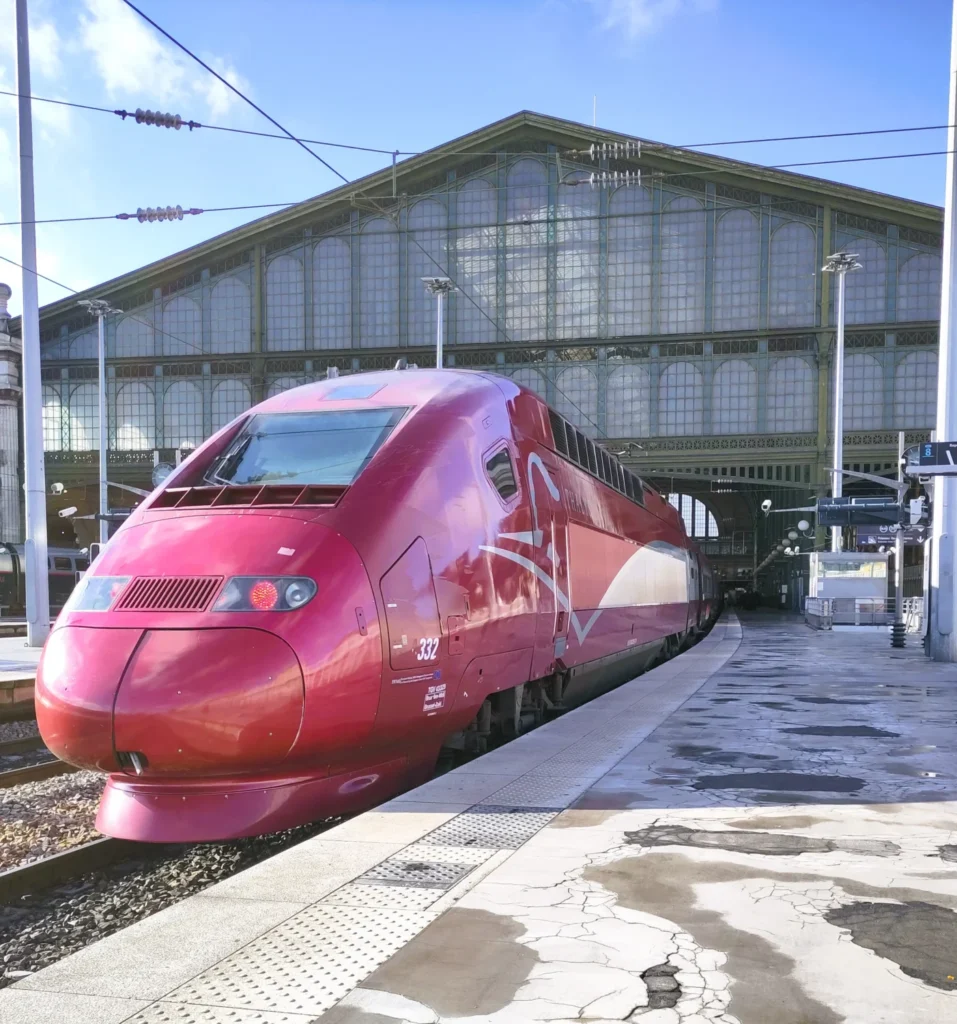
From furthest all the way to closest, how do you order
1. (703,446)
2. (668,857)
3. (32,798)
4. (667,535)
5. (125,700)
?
1. (703,446)
2. (667,535)
3. (32,798)
4. (125,700)
5. (668,857)

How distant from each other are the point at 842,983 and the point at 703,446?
127 ft

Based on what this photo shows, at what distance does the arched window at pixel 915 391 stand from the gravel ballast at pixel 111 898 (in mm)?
38114

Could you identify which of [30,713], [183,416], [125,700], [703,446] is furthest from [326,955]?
[183,416]

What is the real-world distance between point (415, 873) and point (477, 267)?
39831 millimetres

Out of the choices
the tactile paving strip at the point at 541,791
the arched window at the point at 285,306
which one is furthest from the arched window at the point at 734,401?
the tactile paving strip at the point at 541,791

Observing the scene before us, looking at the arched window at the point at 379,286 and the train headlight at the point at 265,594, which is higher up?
the arched window at the point at 379,286

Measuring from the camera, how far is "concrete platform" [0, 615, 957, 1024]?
3.51 meters

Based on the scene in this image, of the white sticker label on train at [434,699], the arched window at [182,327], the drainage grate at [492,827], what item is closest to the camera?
the drainage grate at [492,827]

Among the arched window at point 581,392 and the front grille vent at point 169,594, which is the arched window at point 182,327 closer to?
the arched window at point 581,392

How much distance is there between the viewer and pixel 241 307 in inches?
1777

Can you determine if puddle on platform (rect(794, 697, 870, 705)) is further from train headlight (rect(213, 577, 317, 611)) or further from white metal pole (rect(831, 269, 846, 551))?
white metal pole (rect(831, 269, 846, 551))

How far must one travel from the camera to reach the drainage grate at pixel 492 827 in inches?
219

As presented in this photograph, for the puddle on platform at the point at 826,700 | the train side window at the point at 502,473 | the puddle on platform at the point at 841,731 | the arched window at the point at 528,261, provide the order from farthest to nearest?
the arched window at the point at 528,261
the puddle on platform at the point at 826,700
the puddle on platform at the point at 841,731
the train side window at the point at 502,473

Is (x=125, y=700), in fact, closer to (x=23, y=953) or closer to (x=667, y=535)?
(x=23, y=953)
